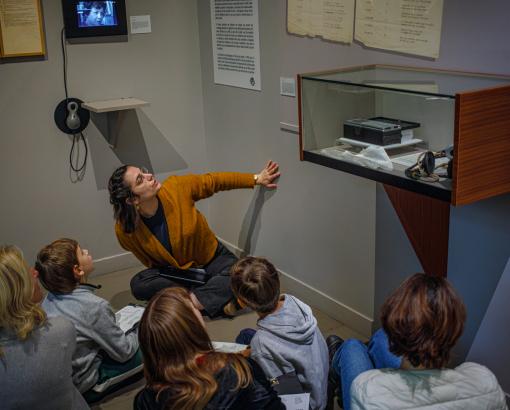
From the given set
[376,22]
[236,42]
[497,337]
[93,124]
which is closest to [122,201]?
[93,124]

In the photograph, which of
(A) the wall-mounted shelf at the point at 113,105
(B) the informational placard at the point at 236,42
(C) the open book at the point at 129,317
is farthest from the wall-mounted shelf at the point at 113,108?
(C) the open book at the point at 129,317

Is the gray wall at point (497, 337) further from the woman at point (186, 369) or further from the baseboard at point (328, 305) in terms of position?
the woman at point (186, 369)

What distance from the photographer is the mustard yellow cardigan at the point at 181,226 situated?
3.37 meters

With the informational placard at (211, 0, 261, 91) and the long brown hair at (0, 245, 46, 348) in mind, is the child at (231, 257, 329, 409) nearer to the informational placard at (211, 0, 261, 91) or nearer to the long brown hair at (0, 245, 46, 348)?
the long brown hair at (0, 245, 46, 348)

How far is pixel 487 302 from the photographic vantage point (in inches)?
98.4

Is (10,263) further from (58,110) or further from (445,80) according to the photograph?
(58,110)

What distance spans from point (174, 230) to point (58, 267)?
3.00 ft

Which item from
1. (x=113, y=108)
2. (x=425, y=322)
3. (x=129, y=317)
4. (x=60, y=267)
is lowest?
(x=129, y=317)

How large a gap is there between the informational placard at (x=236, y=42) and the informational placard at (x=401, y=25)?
2.79 feet

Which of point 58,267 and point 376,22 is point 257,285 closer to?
point 58,267

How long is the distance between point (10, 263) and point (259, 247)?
208 cm

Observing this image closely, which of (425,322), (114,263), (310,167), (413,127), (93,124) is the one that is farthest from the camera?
(114,263)

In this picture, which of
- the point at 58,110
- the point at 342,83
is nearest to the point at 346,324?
the point at 342,83

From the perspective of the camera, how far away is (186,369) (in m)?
1.70
